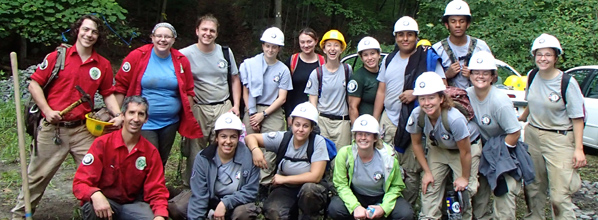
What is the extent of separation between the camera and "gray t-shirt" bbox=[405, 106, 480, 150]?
439cm

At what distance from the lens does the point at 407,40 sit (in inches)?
202

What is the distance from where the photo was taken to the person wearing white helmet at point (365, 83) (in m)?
5.35

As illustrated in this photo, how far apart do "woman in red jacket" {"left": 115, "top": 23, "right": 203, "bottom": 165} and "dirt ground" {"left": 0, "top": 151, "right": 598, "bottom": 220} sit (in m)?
1.29

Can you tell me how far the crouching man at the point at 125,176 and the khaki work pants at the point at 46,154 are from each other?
42 cm

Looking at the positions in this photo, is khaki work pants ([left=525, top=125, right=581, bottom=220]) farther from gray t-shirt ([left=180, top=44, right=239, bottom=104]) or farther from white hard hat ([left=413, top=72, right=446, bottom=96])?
gray t-shirt ([left=180, top=44, right=239, bottom=104])

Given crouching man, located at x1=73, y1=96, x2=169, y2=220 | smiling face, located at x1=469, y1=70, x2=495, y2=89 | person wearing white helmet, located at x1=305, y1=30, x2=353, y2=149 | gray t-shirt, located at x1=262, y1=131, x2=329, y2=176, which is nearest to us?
crouching man, located at x1=73, y1=96, x2=169, y2=220

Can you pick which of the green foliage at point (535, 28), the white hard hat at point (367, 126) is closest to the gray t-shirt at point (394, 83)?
the white hard hat at point (367, 126)

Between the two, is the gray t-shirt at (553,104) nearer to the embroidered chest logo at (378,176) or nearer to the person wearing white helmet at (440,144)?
the person wearing white helmet at (440,144)

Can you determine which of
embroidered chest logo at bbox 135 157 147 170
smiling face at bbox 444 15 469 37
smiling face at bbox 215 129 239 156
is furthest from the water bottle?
embroidered chest logo at bbox 135 157 147 170

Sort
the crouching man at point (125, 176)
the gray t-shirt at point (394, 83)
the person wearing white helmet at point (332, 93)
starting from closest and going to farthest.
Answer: the crouching man at point (125, 176) → the gray t-shirt at point (394, 83) → the person wearing white helmet at point (332, 93)

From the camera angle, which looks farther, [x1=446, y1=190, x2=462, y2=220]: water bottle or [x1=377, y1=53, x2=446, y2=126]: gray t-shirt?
[x1=377, y1=53, x2=446, y2=126]: gray t-shirt

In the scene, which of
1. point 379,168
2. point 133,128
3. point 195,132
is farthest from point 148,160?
point 379,168

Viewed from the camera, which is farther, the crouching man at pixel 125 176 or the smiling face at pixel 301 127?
the smiling face at pixel 301 127

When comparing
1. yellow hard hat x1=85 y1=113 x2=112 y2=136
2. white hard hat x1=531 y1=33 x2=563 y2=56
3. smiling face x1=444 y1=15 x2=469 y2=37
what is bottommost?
yellow hard hat x1=85 y1=113 x2=112 y2=136
